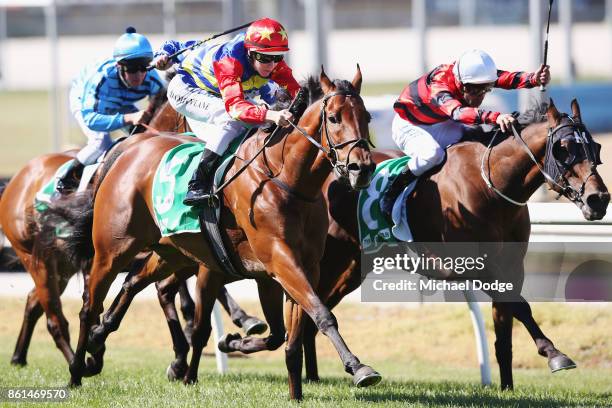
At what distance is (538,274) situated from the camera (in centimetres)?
877

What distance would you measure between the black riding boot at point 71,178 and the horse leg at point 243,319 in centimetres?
135

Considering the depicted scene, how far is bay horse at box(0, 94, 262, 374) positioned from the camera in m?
8.30

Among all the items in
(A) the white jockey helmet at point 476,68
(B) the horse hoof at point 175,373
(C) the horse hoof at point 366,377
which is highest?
(A) the white jockey helmet at point 476,68

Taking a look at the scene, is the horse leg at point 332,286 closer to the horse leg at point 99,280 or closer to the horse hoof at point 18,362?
the horse leg at point 99,280

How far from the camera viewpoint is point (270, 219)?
6227 mm

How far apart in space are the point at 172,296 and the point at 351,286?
1363 mm

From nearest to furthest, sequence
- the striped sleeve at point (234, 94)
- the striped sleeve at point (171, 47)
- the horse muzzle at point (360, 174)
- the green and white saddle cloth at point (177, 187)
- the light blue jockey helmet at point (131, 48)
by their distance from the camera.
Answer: the horse muzzle at point (360, 174)
the striped sleeve at point (234, 94)
the green and white saddle cloth at point (177, 187)
the striped sleeve at point (171, 47)
the light blue jockey helmet at point (131, 48)

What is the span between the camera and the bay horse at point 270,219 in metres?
5.87

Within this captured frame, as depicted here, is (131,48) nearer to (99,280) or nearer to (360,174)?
(99,280)

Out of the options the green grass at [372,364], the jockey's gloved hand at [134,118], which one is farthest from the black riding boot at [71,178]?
the green grass at [372,364]

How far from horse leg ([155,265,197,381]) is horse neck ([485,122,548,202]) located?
88.7 inches

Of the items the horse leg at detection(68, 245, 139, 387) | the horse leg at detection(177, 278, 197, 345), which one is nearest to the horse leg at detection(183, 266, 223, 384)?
the horse leg at detection(68, 245, 139, 387)

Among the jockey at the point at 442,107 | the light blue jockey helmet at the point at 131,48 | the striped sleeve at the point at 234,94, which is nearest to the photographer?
the striped sleeve at the point at 234,94

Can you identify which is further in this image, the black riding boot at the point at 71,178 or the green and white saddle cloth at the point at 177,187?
the black riding boot at the point at 71,178
